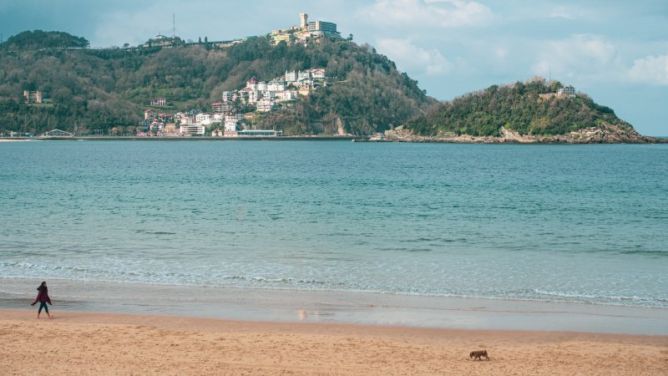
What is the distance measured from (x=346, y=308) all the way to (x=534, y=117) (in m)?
168

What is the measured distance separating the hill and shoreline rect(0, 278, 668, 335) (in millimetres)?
162366

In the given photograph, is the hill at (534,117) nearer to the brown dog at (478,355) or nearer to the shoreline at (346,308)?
the shoreline at (346,308)

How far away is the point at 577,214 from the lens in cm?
4172

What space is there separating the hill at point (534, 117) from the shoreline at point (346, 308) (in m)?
162

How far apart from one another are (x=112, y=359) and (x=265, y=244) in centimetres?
1601

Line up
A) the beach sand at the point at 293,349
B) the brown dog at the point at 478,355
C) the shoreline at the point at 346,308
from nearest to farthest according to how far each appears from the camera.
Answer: the beach sand at the point at 293,349 → the brown dog at the point at 478,355 → the shoreline at the point at 346,308

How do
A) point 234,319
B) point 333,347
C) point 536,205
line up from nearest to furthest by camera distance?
point 333,347, point 234,319, point 536,205

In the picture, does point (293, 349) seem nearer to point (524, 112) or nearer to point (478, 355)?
point (478, 355)

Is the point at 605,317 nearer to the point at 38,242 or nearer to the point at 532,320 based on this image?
the point at 532,320

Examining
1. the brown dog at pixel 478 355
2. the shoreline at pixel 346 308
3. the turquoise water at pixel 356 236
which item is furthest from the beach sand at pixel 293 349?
the turquoise water at pixel 356 236

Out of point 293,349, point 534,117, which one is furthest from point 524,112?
point 293,349

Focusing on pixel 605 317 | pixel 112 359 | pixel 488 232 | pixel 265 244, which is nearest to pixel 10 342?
pixel 112 359

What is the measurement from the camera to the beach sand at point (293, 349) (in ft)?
44.6

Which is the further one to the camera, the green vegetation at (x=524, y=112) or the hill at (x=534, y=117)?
the green vegetation at (x=524, y=112)
